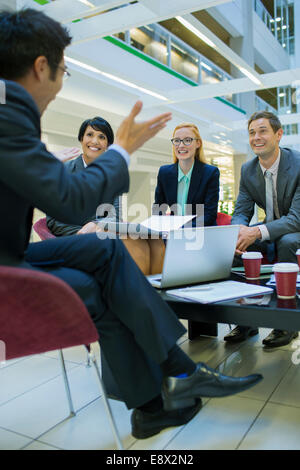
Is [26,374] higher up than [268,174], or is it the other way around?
[268,174]

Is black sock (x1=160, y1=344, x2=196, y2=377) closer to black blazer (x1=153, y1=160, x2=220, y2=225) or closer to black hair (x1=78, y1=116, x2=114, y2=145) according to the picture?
black blazer (x1=153, y1=160, x2=220, y2=225)

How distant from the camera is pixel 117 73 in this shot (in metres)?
6.67

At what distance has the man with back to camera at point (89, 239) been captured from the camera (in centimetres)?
97

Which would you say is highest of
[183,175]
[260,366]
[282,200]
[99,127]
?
[99,127]

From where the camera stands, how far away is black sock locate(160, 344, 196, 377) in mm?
1142

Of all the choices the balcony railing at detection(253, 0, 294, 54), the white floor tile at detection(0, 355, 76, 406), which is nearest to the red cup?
the white floor tile at detection(0, 355, 76, 406)

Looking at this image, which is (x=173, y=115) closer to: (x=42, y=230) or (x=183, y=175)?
(x=183, y=175)

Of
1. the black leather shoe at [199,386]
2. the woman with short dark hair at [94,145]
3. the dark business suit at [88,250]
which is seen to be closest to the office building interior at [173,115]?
the black leather shoe at [199,386]

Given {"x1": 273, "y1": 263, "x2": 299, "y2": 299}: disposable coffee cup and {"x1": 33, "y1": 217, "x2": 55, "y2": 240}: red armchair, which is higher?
{"x1": 33, "y1": 217, "x2": 55, "y2": 240}: red armchair

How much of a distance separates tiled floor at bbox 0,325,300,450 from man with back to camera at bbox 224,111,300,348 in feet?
1.50

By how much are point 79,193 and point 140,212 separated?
8.76 meters

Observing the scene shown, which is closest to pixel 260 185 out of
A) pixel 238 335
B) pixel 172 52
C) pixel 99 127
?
pixel 238 335

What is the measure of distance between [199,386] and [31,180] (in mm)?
745

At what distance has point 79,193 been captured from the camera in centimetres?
100
